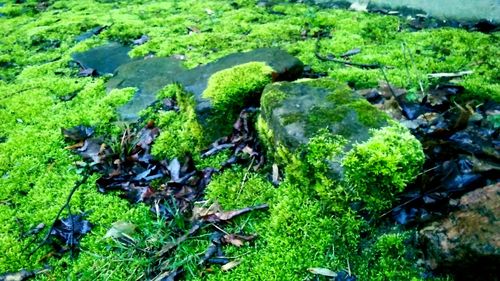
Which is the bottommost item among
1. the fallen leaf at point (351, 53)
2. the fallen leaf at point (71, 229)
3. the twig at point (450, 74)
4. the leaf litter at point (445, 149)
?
the fallen leaf at point (71, 229)

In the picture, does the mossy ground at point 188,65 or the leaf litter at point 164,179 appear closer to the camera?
the mossy ground at point 188,65

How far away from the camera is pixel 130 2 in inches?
301

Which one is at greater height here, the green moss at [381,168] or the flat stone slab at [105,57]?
the green moss at [381,168]

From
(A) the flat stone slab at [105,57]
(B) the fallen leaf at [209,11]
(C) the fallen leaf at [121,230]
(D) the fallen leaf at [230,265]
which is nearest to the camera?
(D) the fallen leaf at [230,265]

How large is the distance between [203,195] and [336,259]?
44.7 inches

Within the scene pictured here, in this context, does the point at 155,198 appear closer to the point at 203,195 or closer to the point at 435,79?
the point at 203,195

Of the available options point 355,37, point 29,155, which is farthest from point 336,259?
point 355,37

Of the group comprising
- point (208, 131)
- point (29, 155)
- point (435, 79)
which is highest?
point (435, 79)

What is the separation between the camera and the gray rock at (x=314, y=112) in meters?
2.55

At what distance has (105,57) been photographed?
17.5 ft

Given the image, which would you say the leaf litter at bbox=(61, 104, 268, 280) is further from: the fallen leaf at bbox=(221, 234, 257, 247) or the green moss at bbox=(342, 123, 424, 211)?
the green moss at bbox=(342, 123, 424, 211)

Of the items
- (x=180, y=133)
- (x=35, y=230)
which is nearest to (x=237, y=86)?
(x=180, y=133)

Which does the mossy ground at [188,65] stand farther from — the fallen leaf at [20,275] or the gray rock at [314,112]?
the gray rock at [314,112]

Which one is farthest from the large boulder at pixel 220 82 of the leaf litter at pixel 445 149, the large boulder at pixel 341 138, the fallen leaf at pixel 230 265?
the fallen leaf at pixel 230 265
